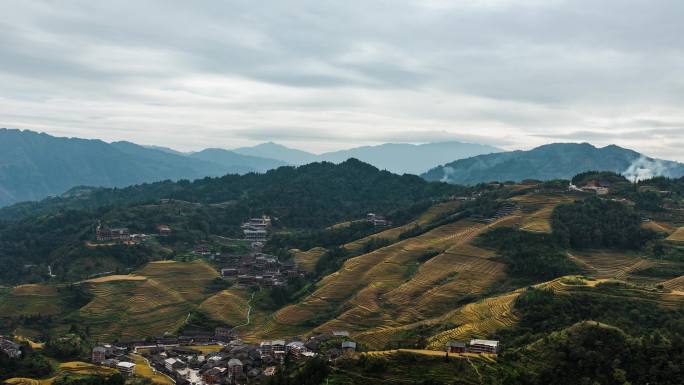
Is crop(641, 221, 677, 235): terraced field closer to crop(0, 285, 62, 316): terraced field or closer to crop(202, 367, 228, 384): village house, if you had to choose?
crop(202, 367, 228, 384): village house

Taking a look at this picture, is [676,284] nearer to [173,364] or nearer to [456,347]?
[456,347]

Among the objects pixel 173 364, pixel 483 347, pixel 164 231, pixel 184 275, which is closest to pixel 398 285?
pixel 483 347

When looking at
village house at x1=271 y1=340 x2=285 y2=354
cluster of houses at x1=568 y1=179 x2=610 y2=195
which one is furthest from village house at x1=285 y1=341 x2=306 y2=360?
cluster of houses at x1=568 y1=179 x2=610 y2=195

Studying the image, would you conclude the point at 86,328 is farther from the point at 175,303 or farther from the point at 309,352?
the point at 309,352

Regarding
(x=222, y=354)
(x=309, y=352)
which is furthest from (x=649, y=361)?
(x=222, y=354)

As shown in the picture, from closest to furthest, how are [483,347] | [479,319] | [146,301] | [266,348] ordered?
1. [483,347]
2. [479,319]
3. [266,348]
4. [146,301]

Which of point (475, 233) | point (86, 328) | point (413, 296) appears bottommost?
point (86, 328)
